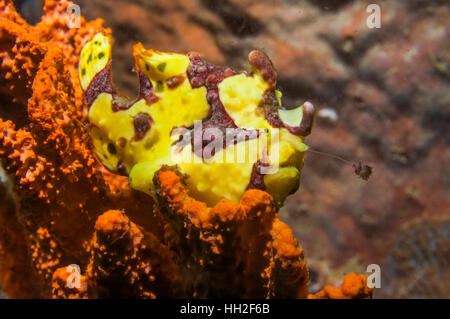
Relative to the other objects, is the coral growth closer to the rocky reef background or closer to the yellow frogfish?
the yellow frogfish

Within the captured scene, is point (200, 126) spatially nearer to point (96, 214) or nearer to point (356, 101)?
point (96, 214)

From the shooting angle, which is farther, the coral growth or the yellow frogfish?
the yellow frogfish

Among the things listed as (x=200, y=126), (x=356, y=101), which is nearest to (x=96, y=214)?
(x=200, y=126)

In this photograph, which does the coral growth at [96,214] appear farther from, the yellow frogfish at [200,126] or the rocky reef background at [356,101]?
the rocky reef background at [356,101]

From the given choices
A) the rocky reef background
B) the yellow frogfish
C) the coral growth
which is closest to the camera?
the coral growth

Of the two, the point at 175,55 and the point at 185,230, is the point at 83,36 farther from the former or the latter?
the point at 185,230

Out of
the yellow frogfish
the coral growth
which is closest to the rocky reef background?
the coral growth
